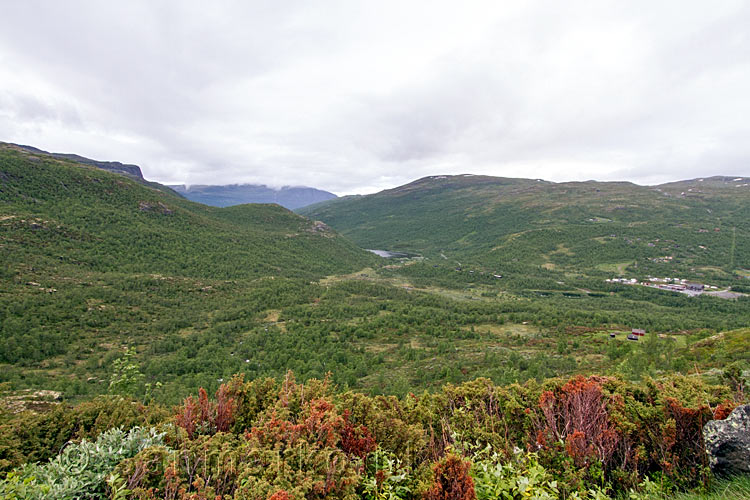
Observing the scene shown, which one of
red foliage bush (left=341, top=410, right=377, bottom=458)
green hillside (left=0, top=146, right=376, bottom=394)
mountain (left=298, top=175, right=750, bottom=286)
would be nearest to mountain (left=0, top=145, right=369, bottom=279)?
green hillside (left=0, top=146, right=376, bottom=394)

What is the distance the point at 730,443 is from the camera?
3.60m

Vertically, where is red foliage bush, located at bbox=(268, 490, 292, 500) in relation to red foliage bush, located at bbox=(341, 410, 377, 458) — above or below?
above

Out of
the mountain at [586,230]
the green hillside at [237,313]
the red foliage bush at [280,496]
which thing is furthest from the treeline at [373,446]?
the mountain at [586,230]

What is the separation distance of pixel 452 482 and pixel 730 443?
357 cm

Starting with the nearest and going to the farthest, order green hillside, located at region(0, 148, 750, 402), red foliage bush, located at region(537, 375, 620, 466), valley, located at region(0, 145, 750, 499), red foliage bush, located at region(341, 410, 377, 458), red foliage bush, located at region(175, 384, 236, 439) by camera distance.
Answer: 1. red foliage bush, located at region(341, 410, 377, 458)
2. red foliage bush, located at region(537, 375, 620, 466)
3. red foliage bush, located at region(175, 384, 236, 439)
4. valley, located at region(0, 145, 750, 499)
5. green hillside, located at region(0, 148, 750, 402)

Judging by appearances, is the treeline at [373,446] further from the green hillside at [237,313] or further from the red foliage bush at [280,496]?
the green hillside at [237,313]

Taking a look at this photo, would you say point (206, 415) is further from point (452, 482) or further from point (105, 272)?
point (105, 272)

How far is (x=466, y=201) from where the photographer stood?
18788 centimetres

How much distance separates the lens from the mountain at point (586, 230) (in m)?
86.9

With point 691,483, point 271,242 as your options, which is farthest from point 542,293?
point 691,483

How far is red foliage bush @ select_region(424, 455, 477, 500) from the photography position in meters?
2.92

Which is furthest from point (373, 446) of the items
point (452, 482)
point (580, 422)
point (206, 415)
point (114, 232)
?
point (114, 232)

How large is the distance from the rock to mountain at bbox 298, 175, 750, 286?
308 ft

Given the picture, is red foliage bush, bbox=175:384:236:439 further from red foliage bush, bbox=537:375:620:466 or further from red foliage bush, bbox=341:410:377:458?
red foliage bush, bbox=537:375:620:466
